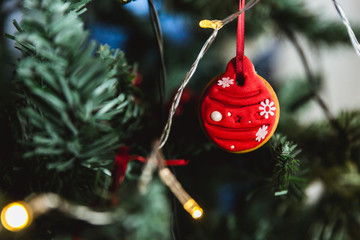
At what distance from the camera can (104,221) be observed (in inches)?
8.4

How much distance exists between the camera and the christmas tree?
0.65ft

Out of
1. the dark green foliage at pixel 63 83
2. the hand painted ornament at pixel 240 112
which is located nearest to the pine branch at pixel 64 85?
the dark green foliage at pixel 63 83

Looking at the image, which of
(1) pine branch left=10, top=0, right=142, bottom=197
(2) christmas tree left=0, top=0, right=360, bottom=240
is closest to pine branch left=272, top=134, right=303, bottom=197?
(2) christmas tree left=0, top=0, right=360, bottom=240

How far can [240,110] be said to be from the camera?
0.88 feet

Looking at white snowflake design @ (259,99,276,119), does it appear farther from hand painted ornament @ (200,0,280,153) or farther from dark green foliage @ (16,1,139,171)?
dark green foliage @ (16,1,139,171)

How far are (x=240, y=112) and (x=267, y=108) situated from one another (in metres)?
0.03

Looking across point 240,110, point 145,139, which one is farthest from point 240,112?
point 145,139

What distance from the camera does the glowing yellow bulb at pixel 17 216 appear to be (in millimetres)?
196

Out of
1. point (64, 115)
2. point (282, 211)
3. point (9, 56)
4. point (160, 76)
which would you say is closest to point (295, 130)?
point (282, 211)

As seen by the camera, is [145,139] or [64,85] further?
[145,139]

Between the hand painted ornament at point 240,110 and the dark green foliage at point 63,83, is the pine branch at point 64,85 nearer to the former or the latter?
the dark green foliage at point 63,83

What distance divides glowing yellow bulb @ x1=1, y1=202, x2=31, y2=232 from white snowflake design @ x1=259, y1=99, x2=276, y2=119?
22 centimetres

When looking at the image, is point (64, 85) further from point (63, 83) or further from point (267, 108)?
point (267, 108)

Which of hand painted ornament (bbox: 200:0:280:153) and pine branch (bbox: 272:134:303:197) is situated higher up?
hand painted ornament (bbox: 200:0:280:153)
